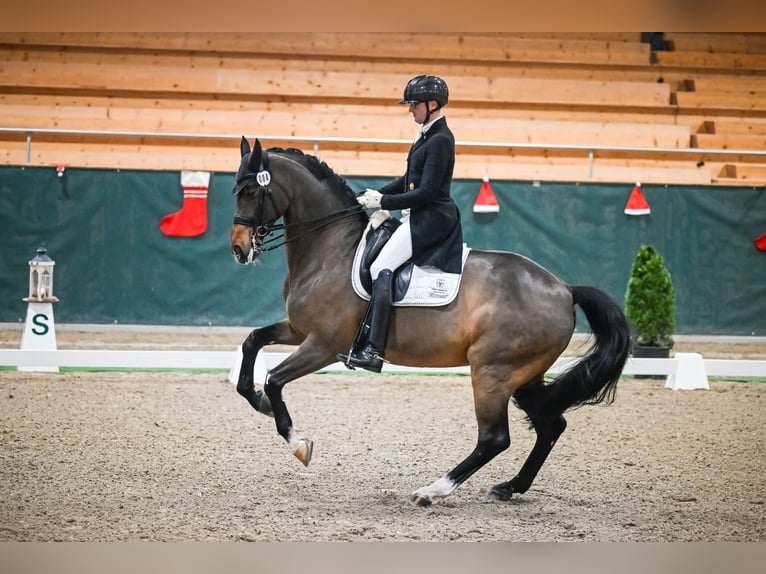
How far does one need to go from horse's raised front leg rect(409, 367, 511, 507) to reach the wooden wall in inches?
290

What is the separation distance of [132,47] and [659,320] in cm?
824

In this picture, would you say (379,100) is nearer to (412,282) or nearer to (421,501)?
(412,282)

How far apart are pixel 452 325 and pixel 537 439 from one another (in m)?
0.81

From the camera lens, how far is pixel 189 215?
425 inches

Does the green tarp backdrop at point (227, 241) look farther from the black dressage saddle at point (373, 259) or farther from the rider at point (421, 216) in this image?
the rider at point (421, 216)

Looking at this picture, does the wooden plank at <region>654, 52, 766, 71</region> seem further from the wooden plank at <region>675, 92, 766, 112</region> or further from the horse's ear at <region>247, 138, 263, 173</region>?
the horse's ear at <region>247, 138, 263, 173</region>

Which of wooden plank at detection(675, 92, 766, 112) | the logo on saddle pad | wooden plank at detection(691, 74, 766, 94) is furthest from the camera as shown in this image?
wooden plank at detection(691, 74, 766, 94)

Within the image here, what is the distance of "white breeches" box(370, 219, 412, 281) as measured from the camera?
4.48 meters

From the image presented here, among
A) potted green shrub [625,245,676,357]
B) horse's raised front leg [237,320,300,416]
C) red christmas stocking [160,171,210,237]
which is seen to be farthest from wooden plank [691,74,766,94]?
horse's raised front leg [237,320,300,416]

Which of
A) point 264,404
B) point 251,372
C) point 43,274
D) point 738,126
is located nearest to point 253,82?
point 43,274

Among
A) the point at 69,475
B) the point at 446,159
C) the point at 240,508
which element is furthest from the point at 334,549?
the point at 69,475
